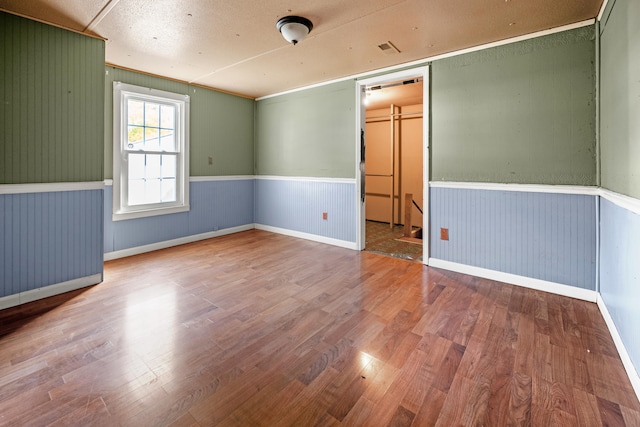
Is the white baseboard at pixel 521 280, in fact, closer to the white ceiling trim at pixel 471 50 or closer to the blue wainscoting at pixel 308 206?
the blue wainscoting at pixel 308 206

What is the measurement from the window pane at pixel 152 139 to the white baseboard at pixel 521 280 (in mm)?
4162

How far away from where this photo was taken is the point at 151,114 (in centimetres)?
448

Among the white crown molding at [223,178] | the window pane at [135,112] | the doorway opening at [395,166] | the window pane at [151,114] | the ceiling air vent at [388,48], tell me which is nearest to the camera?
the ceiling air vent at [388,48]

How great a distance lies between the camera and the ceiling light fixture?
8.96ft

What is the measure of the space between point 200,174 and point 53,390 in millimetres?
3864

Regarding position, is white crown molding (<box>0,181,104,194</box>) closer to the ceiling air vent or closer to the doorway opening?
the ceiling air vent

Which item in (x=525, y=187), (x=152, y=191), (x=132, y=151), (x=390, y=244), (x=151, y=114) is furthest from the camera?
(x=390, y=244)

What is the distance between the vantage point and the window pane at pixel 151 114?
4.42 meters

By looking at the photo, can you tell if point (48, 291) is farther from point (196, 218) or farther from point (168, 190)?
point (196, 218)

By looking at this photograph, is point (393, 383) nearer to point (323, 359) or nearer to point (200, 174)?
point (323, 359)

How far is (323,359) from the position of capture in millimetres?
1929

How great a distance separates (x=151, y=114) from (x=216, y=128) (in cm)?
105

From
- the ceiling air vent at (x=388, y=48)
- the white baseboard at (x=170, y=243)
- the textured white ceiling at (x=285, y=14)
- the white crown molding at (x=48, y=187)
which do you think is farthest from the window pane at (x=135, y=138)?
the ceiling air vent at (x=388, y=48)

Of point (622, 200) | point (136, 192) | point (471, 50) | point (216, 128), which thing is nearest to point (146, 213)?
point (136, 192)
